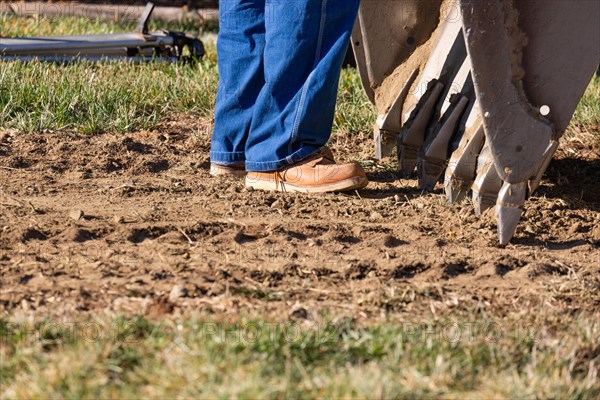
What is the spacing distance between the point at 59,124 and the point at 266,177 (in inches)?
50.5

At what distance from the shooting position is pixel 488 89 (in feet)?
9.91

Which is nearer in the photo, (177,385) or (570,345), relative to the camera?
(177,385)

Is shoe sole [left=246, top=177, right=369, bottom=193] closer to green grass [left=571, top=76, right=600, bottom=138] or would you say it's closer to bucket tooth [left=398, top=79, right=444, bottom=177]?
bucket tooth [left=398, top=79, right=444, bottom=177]

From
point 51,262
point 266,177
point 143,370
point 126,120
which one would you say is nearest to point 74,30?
point 126,120

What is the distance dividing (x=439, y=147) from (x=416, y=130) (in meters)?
0.23

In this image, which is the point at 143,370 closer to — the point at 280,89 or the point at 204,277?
the point at 204,277

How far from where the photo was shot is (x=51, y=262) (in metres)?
2.86

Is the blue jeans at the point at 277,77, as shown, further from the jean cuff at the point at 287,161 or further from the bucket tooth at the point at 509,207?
the bucket tooth at the point at 509,207

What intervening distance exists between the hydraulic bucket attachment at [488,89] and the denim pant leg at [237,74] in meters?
0.52

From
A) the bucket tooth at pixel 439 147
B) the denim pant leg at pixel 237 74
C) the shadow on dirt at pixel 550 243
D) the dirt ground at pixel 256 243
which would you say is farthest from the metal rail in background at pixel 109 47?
the shadow on dirt at pixel 550 243

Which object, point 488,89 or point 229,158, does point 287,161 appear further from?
point 488,89

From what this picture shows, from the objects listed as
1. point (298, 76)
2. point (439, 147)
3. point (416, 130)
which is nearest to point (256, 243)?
point (298, 76)

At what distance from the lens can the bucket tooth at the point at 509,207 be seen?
3.14 meters

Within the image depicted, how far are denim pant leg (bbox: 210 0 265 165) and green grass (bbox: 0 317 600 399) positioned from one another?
1721 millimetres
